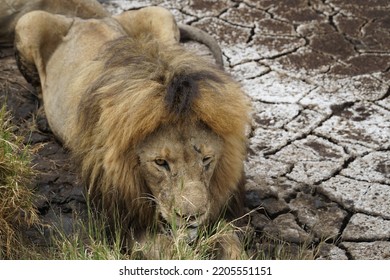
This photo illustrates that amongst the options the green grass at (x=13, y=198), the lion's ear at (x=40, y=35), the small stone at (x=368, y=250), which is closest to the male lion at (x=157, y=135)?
the green grass at (x=13, y=198)

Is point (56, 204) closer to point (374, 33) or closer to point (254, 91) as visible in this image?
point (254, 91)

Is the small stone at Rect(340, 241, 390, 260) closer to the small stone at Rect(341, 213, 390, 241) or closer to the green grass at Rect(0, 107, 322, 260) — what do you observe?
the small stone at Rect(341, 213, 390, 241)

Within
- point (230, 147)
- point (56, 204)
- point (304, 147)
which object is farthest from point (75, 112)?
point (304, 147)

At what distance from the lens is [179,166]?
402 centimetres

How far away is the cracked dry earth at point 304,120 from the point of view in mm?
4719

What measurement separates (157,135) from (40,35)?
1592 millimetres

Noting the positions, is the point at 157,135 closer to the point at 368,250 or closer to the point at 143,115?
the point at 143,115

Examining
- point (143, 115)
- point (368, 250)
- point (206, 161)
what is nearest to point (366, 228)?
A: point (368, 250)

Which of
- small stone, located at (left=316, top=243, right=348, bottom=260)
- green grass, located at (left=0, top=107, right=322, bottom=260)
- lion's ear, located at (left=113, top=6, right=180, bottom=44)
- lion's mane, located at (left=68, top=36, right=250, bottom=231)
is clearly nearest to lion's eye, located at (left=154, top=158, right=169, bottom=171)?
lion's mane, located at (left=68, top=36, right=250, bottom=231)

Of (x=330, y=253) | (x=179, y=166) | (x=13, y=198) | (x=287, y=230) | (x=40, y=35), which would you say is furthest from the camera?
(x=40, y=35)

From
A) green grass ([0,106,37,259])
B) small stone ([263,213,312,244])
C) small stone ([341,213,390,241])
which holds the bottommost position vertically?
small stone ([263,213,312,244])

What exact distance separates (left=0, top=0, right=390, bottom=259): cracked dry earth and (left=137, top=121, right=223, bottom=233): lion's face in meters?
0.53

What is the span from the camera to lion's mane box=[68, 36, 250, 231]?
13.2ft

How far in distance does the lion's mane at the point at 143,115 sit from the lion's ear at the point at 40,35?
0.96 metres
